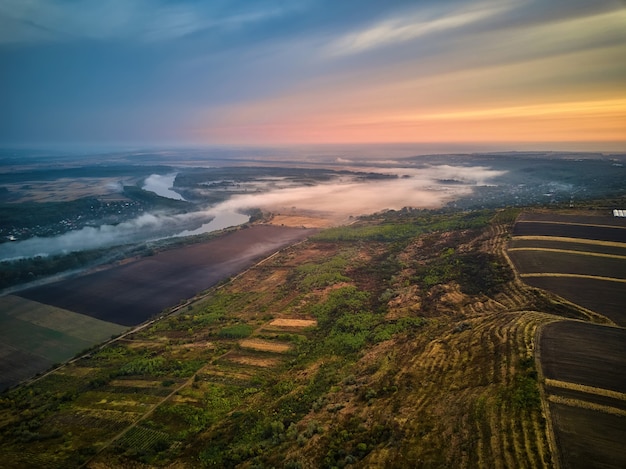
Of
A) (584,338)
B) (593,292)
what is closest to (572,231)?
(593,292)

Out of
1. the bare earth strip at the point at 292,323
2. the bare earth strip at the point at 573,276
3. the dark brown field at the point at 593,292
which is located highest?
the bare earth strip at the point at 573,276

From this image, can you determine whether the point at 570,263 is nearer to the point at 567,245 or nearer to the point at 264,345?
the point at 567,245

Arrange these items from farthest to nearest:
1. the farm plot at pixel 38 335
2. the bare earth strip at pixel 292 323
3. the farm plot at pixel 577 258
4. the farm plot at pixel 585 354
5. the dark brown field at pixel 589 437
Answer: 1. the bare earth strip at pixel 292 323
2. the farm plot at pixel 38 335
3. the farm plot at pixel 577 258
4. the farm plot at pixel 585 354
5. the dark brown field at pixel 589 437

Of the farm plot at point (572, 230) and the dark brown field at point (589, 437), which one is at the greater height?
the farm plot at point (572, 230)

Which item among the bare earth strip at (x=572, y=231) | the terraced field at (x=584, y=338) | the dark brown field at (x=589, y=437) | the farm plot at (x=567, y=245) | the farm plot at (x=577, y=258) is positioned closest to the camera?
the dark brown field at (x=589, y=437)

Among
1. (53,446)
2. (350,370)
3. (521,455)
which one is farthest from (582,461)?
(53,446)

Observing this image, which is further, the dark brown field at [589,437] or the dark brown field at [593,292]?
the dark brown field at [593,292]

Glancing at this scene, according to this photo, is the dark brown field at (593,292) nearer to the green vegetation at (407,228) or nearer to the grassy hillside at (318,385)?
the grassy hillside at (318,385)

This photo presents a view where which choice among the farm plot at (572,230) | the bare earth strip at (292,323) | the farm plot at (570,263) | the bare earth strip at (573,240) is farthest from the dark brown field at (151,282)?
the farm plot at (572,230)
